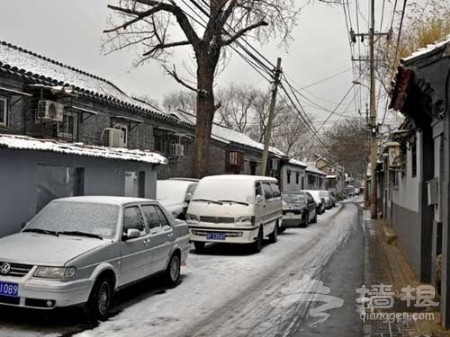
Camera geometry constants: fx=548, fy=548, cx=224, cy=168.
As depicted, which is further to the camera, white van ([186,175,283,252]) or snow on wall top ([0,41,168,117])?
white van ([186,175,283,252])

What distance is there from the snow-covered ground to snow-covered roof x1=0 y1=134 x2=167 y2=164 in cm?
267

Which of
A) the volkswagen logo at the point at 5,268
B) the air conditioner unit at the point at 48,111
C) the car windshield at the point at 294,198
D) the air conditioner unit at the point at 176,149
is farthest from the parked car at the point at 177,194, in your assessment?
the volkswagen logo at the point at 5,268

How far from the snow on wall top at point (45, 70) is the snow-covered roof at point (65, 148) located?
2455mm

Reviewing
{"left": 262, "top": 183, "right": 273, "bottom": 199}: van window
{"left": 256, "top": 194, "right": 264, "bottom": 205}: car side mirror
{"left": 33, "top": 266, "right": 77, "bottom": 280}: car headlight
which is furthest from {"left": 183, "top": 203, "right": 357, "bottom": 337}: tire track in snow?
{"left": 262, "top": 183, "right": 273, "bottom": 199}: van window

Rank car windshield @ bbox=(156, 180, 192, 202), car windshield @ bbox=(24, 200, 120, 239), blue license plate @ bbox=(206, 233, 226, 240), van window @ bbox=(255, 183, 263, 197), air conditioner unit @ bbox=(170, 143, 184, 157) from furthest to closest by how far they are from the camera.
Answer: air conditioner unit @ bbox=(170, 143, 184, 157), car windshield @ bbox=(156, 180, 192, 202), van window @ bbox=(255, 183, 263, 197), blue license plate @ bbox=(206, 233, 226, 240), car windshield @ bbox=(24, 200, 120, 239)

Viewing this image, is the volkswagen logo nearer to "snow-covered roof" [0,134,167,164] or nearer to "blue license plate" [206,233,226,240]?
"snow-covered roof" [0,134,167,164]

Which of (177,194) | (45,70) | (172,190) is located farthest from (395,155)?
(45,70)

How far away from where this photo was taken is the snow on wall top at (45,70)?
12.6m

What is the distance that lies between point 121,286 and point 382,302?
3.88m

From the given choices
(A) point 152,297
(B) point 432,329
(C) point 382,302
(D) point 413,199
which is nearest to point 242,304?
(A) point 152,297

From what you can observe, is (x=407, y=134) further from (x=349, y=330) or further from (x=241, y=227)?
(x=349, y=330)

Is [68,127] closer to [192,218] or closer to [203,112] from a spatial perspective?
[192,218]

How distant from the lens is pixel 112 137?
52.7ft

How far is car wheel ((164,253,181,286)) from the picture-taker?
894 centimetres
